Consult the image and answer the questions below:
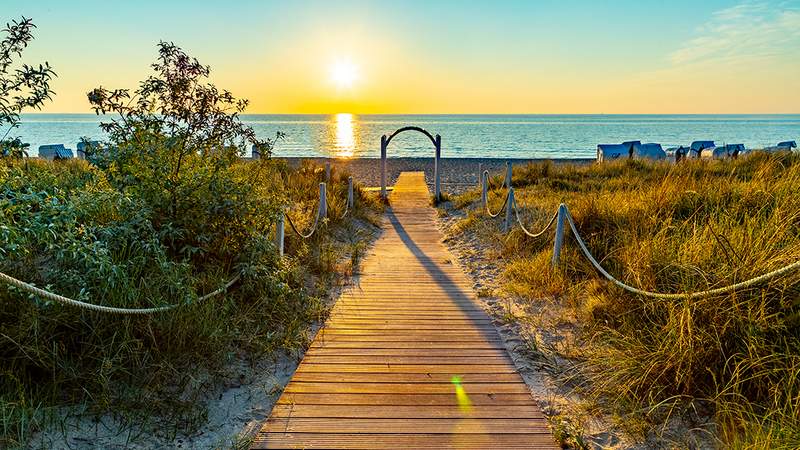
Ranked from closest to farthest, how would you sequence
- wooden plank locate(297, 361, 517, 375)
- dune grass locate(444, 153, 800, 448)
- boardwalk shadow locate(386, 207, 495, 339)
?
1. dune grass locate(444, 153, 800, 448)
2. wooden plank locate(297, 361, 517, 375)
3. boardwalk shadow locate(386, 207, 495, 339)

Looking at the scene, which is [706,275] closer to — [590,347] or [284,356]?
[590,347]

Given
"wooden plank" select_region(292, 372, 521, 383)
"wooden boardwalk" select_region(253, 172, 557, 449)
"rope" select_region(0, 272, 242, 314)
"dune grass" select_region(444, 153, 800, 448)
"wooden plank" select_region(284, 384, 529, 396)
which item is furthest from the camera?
"wooden plank" select_region(292, 372, 521, 383)

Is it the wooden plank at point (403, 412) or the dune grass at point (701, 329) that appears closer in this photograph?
the dune grass at point (701, 329)

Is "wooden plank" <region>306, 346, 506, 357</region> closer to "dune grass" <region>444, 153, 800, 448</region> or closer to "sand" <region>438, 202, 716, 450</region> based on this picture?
"sand" <region>438, 202, 716, 450</region>

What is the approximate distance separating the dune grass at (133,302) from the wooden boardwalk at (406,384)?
54 cm

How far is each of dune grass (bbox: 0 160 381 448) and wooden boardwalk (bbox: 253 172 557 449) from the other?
0.54 meters

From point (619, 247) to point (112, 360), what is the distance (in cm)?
532

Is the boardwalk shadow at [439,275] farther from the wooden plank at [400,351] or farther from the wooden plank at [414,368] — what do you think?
the wooden plank at [414,368]

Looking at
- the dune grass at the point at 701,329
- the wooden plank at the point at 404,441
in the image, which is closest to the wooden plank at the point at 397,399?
the wooden plank at the point at 404,441

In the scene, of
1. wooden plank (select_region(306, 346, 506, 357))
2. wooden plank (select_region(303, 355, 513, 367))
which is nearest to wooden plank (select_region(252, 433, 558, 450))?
wooden plank (select_region(303, 355, 513, 367))

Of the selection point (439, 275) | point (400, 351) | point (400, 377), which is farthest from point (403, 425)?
point (439, 275)

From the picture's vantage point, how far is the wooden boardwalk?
10.00 feet

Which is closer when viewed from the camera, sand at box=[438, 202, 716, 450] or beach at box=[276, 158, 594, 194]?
sand at box=[438, 202, 716, 450]

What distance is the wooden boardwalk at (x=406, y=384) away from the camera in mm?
3047
